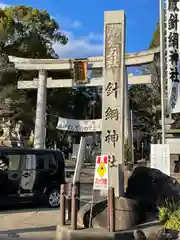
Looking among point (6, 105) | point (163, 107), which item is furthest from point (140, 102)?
point (163, 107)

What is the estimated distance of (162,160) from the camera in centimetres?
1201

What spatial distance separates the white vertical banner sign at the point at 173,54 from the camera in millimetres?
14062

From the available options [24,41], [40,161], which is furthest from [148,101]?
[40,161]

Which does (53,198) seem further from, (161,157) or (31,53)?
(31,53)

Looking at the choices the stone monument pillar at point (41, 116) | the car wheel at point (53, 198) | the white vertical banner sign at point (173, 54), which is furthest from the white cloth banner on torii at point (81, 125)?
the car wheel at point (53, 198)

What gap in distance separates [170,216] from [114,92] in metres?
3.39

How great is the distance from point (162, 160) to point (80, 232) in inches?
207

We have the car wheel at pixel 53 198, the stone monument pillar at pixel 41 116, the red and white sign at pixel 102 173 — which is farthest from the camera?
the stone monument pillar at pixel 41 116

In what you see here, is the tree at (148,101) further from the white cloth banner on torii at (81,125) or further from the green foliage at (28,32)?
the white cloth banner on torii at (81,125)

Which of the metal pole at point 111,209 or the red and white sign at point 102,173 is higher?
the red and white sign at point 102,173

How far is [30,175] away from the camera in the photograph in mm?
11812

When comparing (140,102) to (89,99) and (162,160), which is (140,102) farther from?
(162,160)

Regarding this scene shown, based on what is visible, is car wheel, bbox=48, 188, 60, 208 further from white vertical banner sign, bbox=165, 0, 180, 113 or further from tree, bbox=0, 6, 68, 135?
tree, bbox=0, 6, 68, 135

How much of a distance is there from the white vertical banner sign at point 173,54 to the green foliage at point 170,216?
6.14 metres
